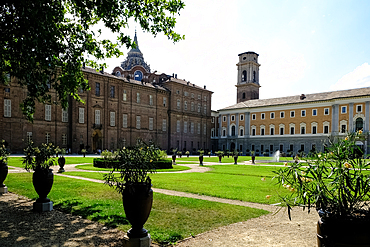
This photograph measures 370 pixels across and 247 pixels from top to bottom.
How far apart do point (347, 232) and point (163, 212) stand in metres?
4.48

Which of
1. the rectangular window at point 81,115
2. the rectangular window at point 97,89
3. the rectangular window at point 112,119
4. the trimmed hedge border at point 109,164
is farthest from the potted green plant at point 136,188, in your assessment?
the rectangular window at point 112,119

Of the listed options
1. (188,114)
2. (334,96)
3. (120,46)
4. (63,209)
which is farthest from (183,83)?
(63,209)

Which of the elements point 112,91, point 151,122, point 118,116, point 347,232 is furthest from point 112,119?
point 347,232

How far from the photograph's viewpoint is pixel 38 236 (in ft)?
15.7

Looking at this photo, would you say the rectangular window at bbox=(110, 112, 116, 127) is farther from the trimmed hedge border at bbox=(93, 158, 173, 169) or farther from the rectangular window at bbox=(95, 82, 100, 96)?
the trimmed hedge border at bbox=(93, 158, 173, 169)

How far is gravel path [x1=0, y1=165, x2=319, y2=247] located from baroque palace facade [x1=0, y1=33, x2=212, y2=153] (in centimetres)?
2886

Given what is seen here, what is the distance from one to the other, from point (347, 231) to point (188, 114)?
54.3 meters

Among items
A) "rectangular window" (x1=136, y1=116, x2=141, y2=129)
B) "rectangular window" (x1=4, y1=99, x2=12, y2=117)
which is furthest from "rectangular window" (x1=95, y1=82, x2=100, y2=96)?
"rectangular window" (x1=4, y1=99, x2=12, y2=117)

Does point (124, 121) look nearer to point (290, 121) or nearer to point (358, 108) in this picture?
point (290, 121)

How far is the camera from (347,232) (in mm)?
2762

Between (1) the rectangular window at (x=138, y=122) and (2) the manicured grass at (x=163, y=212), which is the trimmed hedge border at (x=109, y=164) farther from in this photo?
(1) the rectangular window at (x=138, y=122)

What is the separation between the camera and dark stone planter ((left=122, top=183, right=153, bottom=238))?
4148 mm

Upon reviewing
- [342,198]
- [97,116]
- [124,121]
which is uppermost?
[97,116]

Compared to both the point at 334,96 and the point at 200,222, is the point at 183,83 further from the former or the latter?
the point at 200,222
